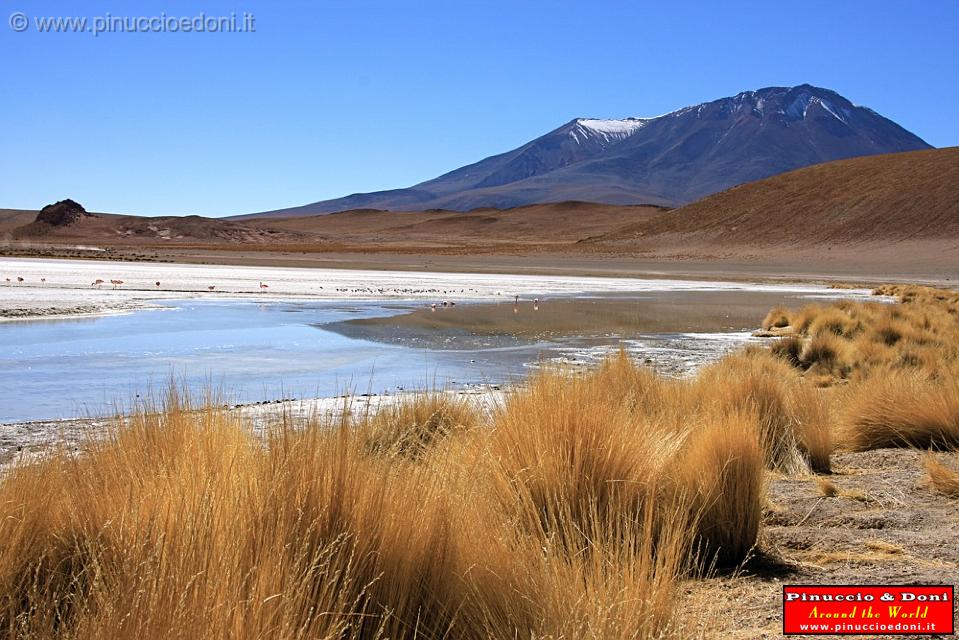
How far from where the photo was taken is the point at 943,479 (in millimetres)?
5172

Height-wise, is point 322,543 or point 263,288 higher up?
point 263,288

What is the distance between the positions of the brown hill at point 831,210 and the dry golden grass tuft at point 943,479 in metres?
65.4

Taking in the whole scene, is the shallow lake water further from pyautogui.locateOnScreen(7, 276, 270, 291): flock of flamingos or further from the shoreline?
pyautogui.locateOnScreen(7, 276, 270, 291): flock of flamingos

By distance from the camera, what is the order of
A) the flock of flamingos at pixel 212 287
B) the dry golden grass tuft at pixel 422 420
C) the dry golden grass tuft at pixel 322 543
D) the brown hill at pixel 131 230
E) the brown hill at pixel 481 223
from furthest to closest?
the brown hill at pixel 481 223, the brown hill at pixel 131 230, the flock of flamingos at pixel 212 287, the dry golden grass tuft at pixel 422 420, the dry golden grass tuft at pixel 322 543

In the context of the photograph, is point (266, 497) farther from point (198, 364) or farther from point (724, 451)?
point (198, 364)

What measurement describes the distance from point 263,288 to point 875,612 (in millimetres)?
26745

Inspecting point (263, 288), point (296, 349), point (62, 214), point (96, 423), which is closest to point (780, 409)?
point (96, 423)

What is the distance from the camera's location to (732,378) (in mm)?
7332

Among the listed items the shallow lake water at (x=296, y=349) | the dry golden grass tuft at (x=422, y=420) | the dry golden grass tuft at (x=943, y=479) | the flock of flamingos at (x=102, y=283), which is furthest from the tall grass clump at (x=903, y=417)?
the flock of flamingos at (x=102, y=283)

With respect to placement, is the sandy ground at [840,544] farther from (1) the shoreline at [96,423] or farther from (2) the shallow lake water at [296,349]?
(2) the shallow lake water at [296,349]

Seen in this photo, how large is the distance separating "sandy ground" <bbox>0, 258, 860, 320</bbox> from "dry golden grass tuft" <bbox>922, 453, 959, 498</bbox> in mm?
16663

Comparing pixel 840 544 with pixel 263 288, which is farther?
pixel 263 288

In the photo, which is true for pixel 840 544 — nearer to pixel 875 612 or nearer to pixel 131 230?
pixel 875 612

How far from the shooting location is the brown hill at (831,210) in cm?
6800
